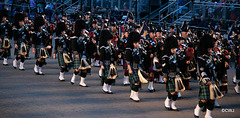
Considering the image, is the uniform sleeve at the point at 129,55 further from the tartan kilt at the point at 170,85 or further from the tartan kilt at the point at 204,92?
the tartan kilt at the point at 204,92

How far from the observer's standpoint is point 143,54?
37.7 feet

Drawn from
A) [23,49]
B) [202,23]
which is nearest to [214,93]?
[23,49]

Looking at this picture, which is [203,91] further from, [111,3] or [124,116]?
[111,3]

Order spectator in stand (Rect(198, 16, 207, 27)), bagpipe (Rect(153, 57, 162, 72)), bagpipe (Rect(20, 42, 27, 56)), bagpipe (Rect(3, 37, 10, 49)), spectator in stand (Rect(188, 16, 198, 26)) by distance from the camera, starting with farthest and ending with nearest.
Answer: spectator in stand (Rect(188, 16, 198, 26)) → spectator in stand (Rect(198, 16, 207, 27)) → bagpipe (Rect(3, 37, 10, 49)) → bagpipe (Rect(20, 42, 27, 56)) → bagpipe (Rect(153, 57, 162, 72))

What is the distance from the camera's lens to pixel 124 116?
927cm

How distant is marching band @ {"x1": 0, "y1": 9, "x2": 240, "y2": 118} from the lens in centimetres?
926

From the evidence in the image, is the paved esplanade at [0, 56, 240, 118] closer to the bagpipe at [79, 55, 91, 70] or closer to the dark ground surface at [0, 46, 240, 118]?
the dark ground surface at [0, 46, 240, 118]

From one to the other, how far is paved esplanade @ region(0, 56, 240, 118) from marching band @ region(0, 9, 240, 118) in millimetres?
351

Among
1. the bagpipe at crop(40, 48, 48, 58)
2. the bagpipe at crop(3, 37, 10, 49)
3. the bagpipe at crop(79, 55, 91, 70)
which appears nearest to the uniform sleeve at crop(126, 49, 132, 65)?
the bagpipe at crop(79, 55, 91, 70)

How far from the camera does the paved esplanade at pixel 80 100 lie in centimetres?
942

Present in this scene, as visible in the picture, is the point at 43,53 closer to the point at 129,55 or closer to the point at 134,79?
the point at 129,55

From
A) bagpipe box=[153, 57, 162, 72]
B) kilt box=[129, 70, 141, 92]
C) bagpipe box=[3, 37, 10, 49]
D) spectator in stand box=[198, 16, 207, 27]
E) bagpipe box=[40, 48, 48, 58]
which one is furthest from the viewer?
spectator in stand box=[198, 16, 207, 27]

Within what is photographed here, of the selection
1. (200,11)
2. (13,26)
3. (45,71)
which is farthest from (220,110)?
(200,11)

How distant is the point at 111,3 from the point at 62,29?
15.9m
